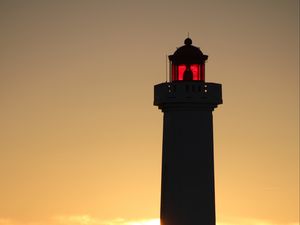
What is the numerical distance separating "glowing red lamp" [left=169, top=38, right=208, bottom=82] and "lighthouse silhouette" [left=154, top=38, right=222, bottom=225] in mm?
503

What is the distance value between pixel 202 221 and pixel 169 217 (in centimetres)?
143

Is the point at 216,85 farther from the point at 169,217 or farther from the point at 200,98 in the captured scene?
the point at 169,217

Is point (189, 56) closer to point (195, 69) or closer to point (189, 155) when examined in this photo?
point (195, 69)

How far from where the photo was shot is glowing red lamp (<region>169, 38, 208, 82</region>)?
39625mm

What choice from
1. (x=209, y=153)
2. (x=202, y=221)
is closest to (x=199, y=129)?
(x=209, y=153)

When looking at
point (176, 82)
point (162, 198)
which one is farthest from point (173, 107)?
point (162, 198)

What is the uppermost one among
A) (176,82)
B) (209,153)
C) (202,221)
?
(176,82)

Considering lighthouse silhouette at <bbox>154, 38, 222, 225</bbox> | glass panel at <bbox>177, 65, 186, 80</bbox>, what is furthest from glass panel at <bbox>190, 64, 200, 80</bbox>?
lighthouse silhouette at <bbox>154, 38, 222, 225</bbox>

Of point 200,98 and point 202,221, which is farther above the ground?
point 200,98

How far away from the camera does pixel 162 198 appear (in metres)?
39.4

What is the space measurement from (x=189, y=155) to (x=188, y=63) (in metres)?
4.05

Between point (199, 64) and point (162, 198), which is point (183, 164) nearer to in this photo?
point (162, 198)

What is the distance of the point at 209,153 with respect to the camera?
128ft

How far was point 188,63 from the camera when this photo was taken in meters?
39.8
